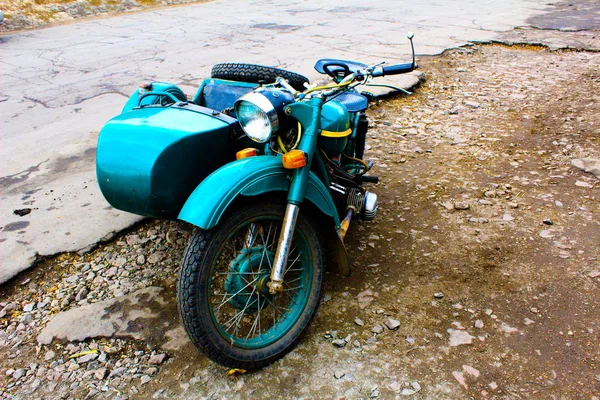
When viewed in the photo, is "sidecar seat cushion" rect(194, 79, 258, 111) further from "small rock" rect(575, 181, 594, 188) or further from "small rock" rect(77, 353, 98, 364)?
"small rock" rect(575, 181, 594, 188)

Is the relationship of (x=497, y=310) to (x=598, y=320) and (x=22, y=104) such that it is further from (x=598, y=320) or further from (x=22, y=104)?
(x=22, y=104)

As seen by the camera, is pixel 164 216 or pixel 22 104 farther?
pixel 22 104

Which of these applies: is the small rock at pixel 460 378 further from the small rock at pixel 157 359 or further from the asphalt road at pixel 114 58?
the asphalt road at pixel 114 58

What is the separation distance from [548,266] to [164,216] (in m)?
2.18

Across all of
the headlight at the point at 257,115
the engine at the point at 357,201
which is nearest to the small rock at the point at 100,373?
the headlight at the point at 257,115

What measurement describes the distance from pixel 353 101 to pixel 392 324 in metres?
1.29

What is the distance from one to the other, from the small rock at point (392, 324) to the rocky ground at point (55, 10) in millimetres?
9513

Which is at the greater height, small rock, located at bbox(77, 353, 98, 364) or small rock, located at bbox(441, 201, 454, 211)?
small rock, located at bbox(77, 353, 98, 364)

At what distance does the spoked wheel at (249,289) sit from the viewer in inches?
74.5

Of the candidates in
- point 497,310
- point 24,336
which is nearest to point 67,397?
point 24,336

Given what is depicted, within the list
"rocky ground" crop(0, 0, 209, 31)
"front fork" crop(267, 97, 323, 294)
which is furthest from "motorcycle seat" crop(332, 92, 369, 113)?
"rocky ground" crop(0, 0, 209, 31)

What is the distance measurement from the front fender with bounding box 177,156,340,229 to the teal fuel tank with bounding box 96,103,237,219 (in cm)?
25

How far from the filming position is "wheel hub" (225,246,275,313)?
2135 millimetres

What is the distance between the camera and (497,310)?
2.46 meters
